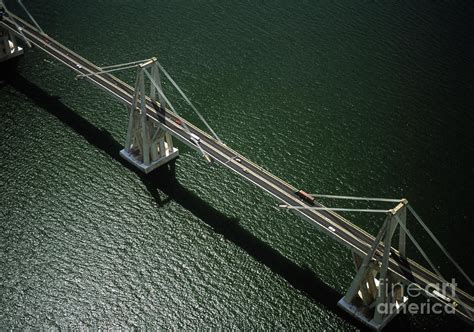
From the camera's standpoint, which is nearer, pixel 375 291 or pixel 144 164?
pixel 375 291

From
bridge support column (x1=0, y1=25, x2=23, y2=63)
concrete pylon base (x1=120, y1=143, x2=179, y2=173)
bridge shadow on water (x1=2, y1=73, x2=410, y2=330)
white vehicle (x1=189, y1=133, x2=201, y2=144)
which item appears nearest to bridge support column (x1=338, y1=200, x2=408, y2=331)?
bridge shadow on water (x1=2, y1=73, x2=410, y2=330)

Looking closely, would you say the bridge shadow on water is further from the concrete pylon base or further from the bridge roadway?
the bridge roadway

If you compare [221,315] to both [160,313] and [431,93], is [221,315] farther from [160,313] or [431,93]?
[431,93]

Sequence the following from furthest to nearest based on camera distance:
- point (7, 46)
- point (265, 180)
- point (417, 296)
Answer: point (7, 46), point (265, 180), point (417, 296)

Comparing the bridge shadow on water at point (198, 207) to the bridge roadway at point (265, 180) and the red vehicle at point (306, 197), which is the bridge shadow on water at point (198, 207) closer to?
the bridge roadway at point (265, 180)

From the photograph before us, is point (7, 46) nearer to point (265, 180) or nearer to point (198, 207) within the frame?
point (198, 207)

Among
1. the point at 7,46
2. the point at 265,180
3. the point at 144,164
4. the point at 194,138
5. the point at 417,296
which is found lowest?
the point at 144,164

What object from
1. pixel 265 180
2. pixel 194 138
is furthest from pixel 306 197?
pixel 194 138

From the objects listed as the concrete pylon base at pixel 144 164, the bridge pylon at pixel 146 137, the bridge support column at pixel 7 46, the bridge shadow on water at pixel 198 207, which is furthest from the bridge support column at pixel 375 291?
the bridge support column at pixel 7 46
